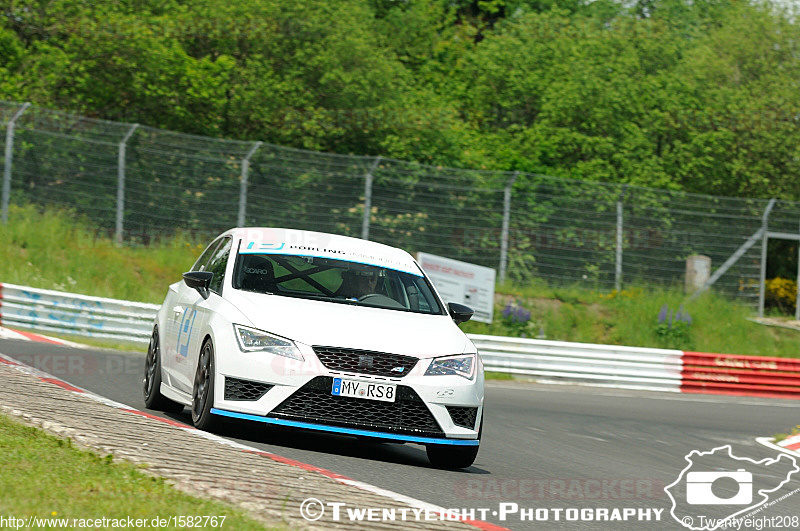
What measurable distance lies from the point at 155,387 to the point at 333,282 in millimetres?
1883

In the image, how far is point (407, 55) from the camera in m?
44.0

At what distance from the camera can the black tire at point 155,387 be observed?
10.2 meters

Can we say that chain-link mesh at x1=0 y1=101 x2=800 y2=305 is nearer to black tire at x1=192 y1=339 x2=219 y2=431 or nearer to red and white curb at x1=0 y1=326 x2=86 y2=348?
red and white curb at x1=0 y1=326 x2=86 y2=348

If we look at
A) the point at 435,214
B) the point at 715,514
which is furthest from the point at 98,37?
the point at 715,514

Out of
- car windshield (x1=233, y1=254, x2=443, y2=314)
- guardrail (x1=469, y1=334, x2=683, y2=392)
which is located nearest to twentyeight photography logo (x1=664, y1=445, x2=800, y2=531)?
car windshield (x1=233, y1=254, x2=443, y2=314)

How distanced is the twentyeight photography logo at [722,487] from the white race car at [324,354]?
5.36ft

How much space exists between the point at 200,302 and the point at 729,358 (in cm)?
1552

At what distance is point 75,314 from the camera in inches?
788

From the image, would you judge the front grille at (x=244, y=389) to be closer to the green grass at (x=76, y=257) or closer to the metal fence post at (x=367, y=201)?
the green grass at (x=76, y=257)

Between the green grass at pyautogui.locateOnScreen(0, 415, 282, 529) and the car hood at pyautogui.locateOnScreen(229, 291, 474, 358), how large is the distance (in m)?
1.94

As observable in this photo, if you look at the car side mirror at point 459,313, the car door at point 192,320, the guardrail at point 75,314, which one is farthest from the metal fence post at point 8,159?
the car side mirror at point 459,313

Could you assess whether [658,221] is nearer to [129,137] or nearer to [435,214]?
[435,214]

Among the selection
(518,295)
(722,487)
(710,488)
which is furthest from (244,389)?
(518,295)

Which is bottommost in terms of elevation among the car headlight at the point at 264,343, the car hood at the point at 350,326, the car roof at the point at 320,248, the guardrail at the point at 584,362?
the guardrail at the point at 584,362
